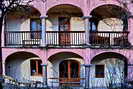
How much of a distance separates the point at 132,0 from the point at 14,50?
30.1 ft

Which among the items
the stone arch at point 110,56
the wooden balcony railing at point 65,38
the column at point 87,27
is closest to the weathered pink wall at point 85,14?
the column at point 87,27

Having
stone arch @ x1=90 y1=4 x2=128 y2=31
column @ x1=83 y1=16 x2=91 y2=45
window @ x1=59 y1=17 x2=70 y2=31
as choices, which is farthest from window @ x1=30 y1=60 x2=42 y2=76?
stone arch @ x1=90 y1=4 x2=128 y2=31

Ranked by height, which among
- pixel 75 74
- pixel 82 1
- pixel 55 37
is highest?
pixel 82 1

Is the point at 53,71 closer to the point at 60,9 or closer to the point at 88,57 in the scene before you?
the point at 88,57

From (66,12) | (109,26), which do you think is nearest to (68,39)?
(66,12)

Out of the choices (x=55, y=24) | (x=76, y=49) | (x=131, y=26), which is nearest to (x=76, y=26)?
Answer: (x=55, y=24)

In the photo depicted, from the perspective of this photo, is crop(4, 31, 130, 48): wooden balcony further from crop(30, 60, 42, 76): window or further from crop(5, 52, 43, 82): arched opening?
crop(30, 60, 42, 76): window

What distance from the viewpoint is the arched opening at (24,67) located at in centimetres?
1889

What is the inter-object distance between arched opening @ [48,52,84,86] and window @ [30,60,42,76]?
0.84m

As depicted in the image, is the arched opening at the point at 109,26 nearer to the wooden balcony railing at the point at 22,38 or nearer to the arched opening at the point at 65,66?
the arched opening at the point at 65,66

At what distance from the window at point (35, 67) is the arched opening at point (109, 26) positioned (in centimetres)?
487

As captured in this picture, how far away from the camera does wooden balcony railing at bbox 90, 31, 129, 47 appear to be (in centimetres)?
1666

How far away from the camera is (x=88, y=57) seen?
16.4 metres

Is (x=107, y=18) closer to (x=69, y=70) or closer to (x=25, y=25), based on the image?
(x=69, y=70)
